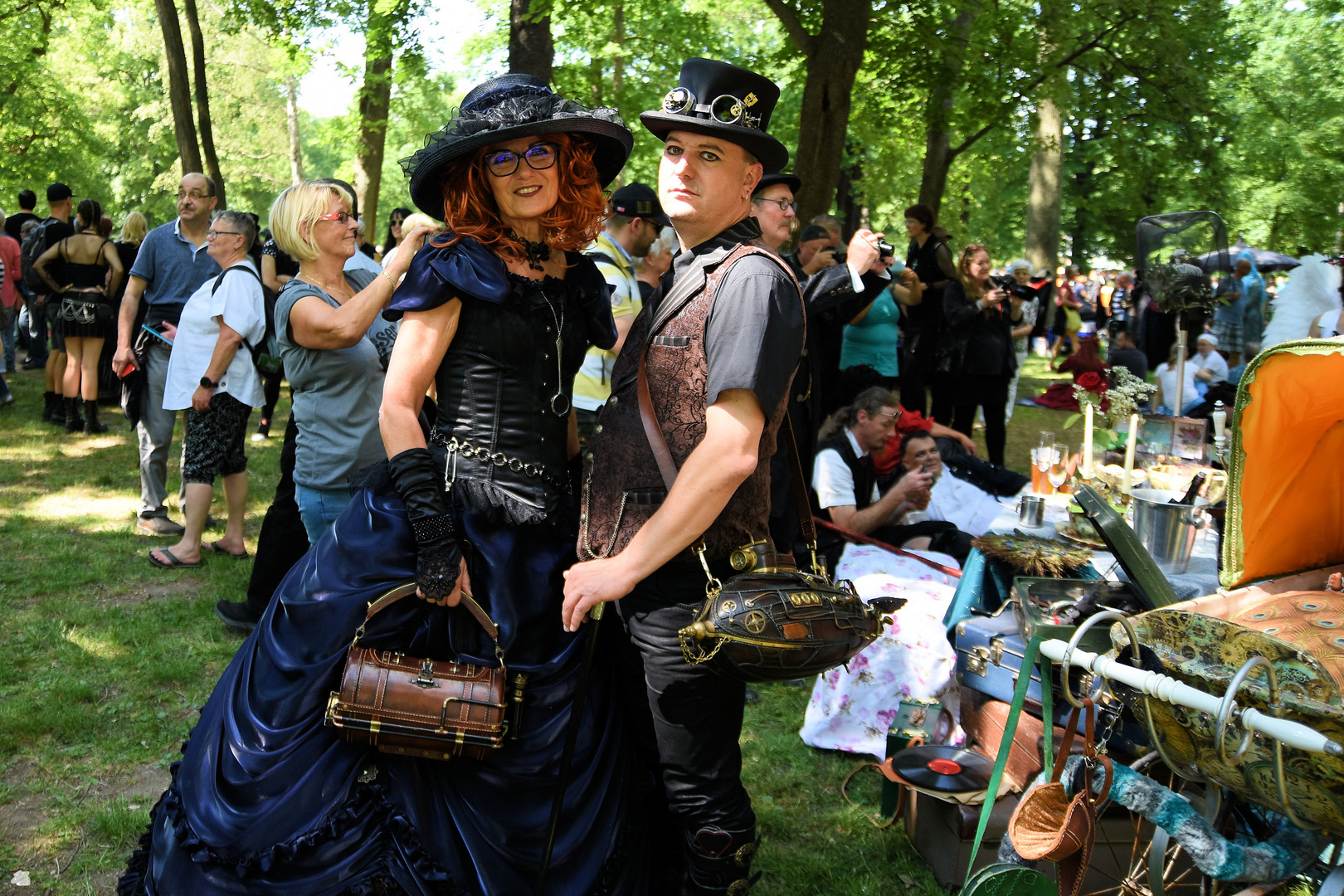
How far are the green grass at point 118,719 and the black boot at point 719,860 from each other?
762mm

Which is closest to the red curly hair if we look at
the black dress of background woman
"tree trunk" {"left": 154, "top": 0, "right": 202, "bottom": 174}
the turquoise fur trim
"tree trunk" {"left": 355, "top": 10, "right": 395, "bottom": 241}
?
the turquoise fur trim

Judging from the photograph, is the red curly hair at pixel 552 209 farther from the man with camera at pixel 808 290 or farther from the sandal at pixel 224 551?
the sandal at pixel 224 551

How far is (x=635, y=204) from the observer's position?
5.23 meters

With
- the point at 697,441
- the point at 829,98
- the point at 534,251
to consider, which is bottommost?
the point at 697,441

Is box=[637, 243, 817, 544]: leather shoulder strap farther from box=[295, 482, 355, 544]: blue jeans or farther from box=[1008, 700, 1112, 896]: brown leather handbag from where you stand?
box=[295, 482, 355, 544]: blue jeans

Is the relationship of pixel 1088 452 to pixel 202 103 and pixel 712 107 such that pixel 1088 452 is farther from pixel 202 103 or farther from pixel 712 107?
pixel 202 103

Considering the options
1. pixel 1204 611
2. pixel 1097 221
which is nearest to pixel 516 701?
pixel 1204 611

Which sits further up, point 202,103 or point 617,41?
point 617,41

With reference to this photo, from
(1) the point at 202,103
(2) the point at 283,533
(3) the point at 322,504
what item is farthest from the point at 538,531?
(1) the point at 202,103

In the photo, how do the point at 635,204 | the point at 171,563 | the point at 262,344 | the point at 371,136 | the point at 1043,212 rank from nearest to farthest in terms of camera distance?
the point at 635,204 → the point at 262,344 → the point at 171,563 → the point at 371,136 → the point at 1043,212

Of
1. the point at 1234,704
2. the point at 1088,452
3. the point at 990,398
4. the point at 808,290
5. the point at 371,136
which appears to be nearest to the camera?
the point at 1234,704

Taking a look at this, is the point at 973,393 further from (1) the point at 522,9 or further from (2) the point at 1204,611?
(2) the point at 1204,611

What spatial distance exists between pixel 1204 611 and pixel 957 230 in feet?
61.6

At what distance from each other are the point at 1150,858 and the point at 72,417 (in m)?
9.26
